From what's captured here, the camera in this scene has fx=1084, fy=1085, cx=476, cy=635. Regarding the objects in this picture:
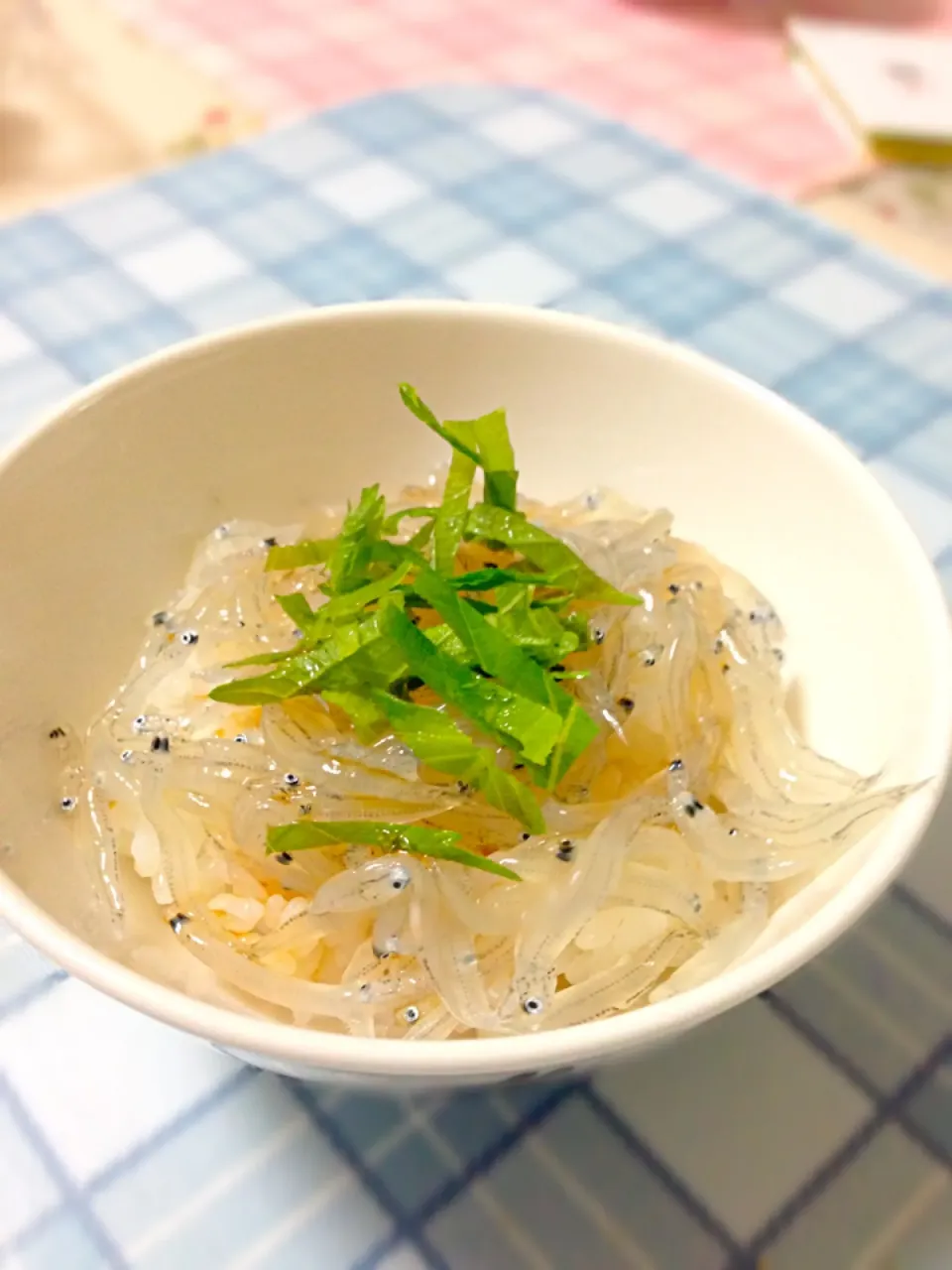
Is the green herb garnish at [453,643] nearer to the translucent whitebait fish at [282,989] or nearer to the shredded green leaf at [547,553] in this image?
the shredded green leaf at [547,553]

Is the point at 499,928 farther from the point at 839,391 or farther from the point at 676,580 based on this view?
the point at 839,391

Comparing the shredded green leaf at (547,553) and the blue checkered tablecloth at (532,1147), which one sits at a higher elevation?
the shredded green leaf at (547,553)

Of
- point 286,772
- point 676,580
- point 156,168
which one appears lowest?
point 676,580

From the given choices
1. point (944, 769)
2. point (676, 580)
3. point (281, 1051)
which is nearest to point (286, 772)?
point (281, 1051)

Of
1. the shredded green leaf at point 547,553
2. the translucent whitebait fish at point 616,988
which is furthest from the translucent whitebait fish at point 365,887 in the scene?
the shredded green leaf at point 547,553

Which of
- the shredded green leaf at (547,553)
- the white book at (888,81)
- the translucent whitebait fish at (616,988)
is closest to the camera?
the translucent whitebait fish at (616,988)

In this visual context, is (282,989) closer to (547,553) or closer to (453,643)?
(453,643)
